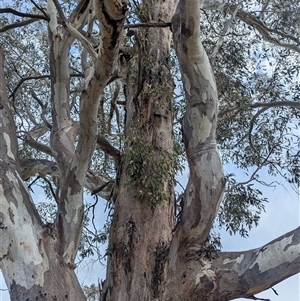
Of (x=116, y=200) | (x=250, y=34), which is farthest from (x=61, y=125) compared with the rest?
(x=250, y=34)

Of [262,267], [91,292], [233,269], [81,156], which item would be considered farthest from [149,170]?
[91,292]

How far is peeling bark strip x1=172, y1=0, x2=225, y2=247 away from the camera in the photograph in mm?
2551

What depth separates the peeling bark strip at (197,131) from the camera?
2.55m

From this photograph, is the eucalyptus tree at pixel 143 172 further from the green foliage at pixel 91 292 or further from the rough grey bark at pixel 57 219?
the green foliage at pixel 91 292

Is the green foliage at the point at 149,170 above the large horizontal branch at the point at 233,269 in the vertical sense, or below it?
above

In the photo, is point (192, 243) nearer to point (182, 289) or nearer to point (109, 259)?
point (182, 289)

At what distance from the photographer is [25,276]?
2352 mm

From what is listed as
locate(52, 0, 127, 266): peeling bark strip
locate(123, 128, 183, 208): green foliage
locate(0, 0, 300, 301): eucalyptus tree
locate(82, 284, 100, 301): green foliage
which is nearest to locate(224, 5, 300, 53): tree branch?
locate(0, 0, 300, 301): eucalyptus tree

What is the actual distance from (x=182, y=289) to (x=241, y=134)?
3.25m

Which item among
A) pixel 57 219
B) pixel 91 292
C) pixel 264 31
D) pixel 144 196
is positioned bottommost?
pixel 57 219

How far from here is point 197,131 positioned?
105 inches

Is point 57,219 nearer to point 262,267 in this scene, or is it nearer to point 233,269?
point 233,269

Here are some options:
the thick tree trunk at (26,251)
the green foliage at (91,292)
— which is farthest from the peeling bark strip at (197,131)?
the green foliage at (91,292)

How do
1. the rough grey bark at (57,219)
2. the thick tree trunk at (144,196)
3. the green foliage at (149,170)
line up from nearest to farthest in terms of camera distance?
1. the rough grey bark at (57,219)
2. the thick tree trunk at (144,196)
3. the green foliage at (149,170)
